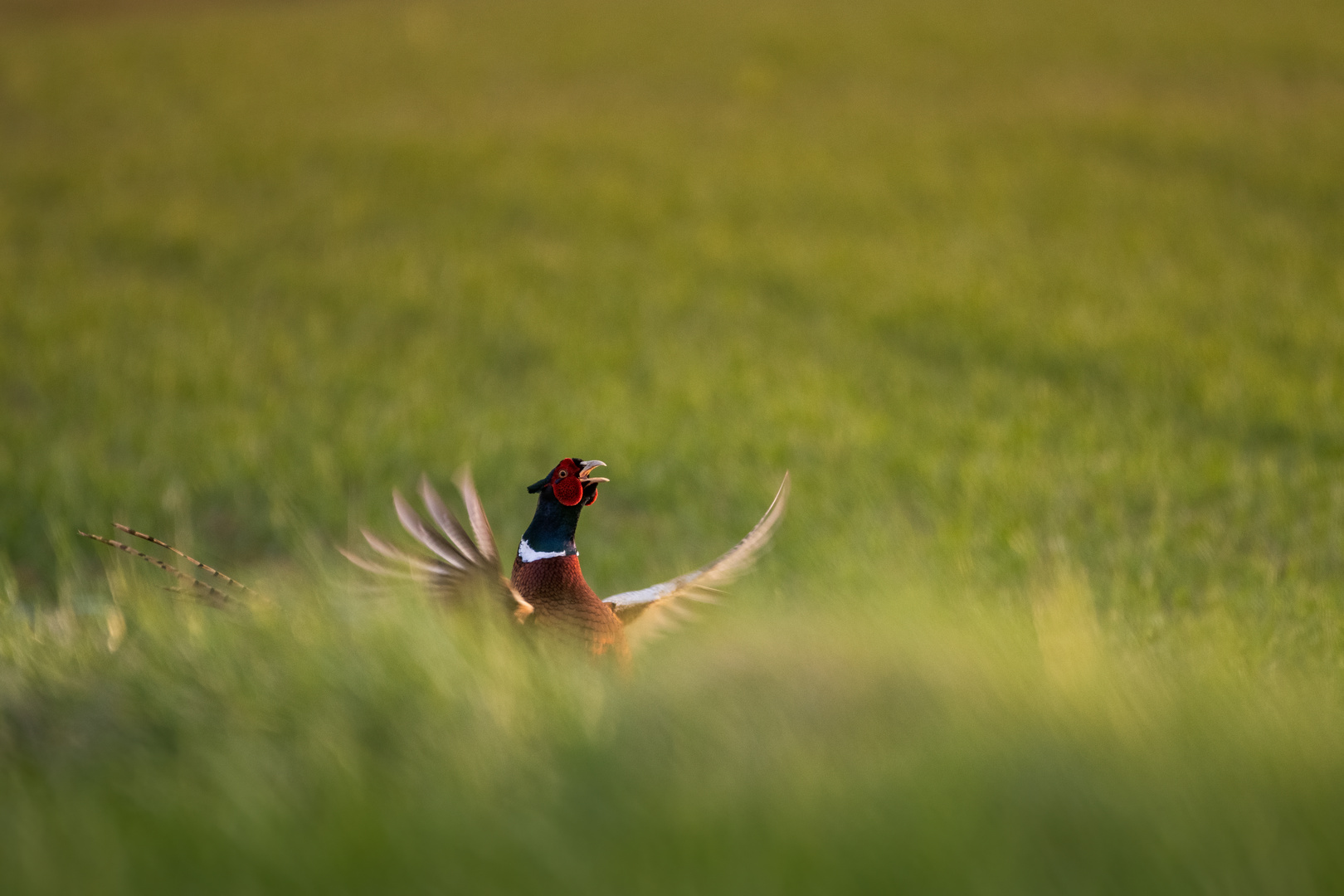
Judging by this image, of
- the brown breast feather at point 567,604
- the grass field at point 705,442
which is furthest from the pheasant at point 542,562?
the grass field at point 705,442

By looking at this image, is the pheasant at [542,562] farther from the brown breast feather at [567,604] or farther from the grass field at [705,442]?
the grass field at [705,442]

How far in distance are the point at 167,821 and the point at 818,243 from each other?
475 inches

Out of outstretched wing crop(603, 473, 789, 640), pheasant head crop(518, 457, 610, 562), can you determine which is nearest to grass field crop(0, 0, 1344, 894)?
outstretched wing crop(603, 473, 789, 640)

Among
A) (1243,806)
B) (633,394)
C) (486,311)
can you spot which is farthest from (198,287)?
(1243,806)

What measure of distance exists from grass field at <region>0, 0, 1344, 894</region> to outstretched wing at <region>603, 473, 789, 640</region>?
0.31 ft

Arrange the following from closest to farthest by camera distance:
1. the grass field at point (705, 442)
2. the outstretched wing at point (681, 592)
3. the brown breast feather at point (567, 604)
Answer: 1. the grass field at point (705, 442)
2. the brown breast feather at point (567, 604)
3. the outstretched wing at point (681, 592)

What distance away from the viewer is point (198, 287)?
38.5ft

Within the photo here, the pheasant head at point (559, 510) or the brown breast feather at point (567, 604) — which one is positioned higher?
the pheasant head at point (559, 510)

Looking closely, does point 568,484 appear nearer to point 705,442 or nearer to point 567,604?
point 567,604

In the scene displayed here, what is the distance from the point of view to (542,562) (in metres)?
2.44

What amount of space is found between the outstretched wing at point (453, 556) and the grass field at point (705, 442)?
0.36ft

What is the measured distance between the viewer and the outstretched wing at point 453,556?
7.47 feet

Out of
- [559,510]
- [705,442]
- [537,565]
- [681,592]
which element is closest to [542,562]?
[537,565]

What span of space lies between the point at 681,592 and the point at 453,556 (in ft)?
1.94
